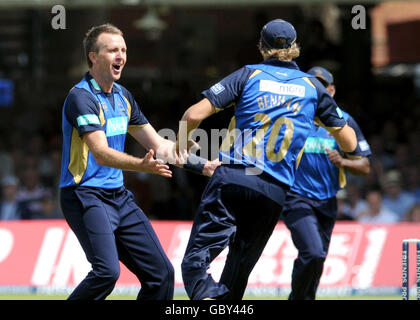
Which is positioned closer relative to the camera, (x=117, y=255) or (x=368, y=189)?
(x=117, y=255)

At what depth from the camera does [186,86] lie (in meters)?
16.5

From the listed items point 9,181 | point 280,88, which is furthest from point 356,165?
point 9,181

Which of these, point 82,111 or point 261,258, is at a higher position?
point 82,111

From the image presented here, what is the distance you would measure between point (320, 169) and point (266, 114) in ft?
8.40

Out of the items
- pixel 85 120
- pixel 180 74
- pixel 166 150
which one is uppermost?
pixel 85 120

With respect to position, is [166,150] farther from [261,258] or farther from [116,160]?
[261,258]

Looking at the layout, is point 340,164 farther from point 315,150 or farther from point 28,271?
point 28,271

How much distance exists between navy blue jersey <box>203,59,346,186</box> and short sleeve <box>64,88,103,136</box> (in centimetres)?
89

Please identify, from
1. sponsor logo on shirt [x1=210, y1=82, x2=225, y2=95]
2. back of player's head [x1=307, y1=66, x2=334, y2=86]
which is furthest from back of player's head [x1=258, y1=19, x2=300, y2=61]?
back of player's head [x1=307, y1=66, x2=334, y2=86]

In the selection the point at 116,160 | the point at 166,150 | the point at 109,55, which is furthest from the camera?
the point at 166,150

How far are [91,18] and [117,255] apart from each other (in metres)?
12.2

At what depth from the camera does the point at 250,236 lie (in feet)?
21.5

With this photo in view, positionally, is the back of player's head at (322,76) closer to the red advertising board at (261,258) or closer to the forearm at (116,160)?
the forearm at (116,160)
